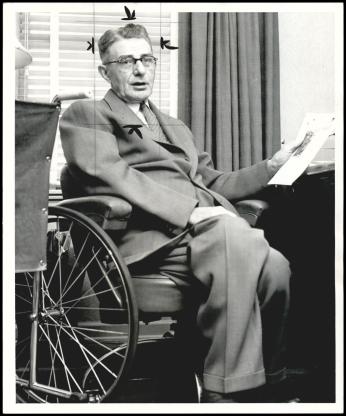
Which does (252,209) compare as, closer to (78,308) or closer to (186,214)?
(186,214)

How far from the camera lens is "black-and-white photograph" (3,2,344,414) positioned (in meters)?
1.52

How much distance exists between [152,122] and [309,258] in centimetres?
72

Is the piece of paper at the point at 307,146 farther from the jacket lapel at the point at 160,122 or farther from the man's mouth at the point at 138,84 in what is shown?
the man's mouth at the point at 138,84

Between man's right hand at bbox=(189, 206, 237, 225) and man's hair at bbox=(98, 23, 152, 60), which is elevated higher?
man's hair at bbox=(98, 23, 152, 60)

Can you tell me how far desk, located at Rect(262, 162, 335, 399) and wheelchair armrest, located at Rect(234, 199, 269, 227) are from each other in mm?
71

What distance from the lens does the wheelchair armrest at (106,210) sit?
1.54m

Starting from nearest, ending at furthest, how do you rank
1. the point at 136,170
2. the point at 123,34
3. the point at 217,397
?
the point at 217,397 → the point at 136,170 → the point at 123,34

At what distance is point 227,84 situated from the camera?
2557mm

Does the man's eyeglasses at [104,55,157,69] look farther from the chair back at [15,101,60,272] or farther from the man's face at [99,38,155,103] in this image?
the chair back at [15,101,60,272]

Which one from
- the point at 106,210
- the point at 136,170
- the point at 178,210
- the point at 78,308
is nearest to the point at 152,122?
the point at 136,170

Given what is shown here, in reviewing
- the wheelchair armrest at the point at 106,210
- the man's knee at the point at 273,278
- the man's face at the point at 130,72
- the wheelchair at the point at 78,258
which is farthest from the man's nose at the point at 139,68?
the man's knee at the point at 273,278

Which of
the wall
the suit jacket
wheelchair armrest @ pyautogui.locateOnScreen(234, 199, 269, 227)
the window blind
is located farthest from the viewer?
the window blind

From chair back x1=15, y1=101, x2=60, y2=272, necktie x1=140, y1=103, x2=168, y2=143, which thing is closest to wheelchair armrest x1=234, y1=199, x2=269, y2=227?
necktie x1=140, y1=103, x2=168, y2=143

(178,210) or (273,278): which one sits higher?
(178,210)
